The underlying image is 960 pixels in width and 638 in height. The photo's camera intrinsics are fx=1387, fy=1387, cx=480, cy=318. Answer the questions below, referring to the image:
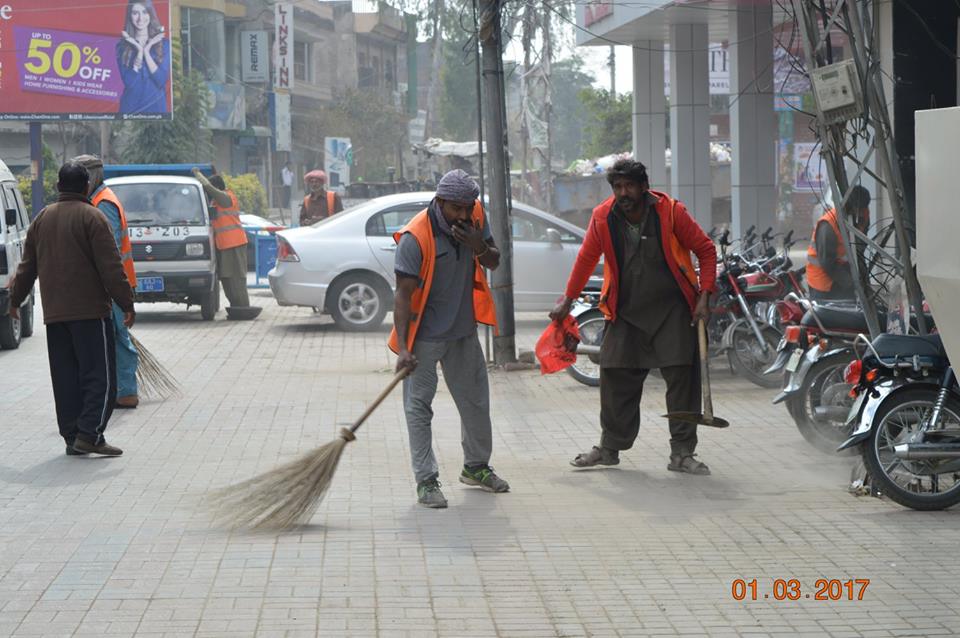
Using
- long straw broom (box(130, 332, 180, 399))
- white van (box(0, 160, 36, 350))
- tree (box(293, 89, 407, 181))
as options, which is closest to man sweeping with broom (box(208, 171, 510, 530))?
long straw broom (box(130, 332, 180, 399))

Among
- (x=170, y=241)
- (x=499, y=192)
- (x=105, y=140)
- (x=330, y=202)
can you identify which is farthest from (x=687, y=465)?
(x=105, y=140)

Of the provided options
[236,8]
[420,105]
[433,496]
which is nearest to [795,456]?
[433,496]

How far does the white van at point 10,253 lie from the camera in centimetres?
1459

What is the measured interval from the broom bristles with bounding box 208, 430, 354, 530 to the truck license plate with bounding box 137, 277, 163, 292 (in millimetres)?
11234

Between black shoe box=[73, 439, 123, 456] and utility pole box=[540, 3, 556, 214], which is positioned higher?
utility pole box=[540, 3, 556, 214]

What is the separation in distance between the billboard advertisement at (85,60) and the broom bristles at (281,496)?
27.5 metres

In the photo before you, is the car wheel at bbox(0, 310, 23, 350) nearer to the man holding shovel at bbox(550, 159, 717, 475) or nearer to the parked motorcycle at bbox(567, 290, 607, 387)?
the parked motorcycle at bbox(567, 290, 607, 387)

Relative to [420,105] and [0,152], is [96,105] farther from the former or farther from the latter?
[420,105]

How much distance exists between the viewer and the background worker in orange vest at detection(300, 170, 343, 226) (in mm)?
19062

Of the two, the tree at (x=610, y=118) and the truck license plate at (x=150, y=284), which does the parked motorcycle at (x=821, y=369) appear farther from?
the tree at (x=610, y=118)

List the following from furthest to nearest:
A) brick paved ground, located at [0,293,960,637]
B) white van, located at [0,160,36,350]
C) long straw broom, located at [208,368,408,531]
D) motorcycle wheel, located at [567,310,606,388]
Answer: white van, located at [0,160,36,350] → motorcycle wheel, located at [567,310,606,388] → long straw broom, located at [208,368,408,531] → brick paved ground, located at [0,293,960,637]

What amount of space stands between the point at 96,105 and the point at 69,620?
96.0 ft

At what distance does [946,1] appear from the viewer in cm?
1128

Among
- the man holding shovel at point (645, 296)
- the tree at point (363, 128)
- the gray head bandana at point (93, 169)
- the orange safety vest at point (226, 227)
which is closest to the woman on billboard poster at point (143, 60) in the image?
the orange safety vest at point (226, 227)
